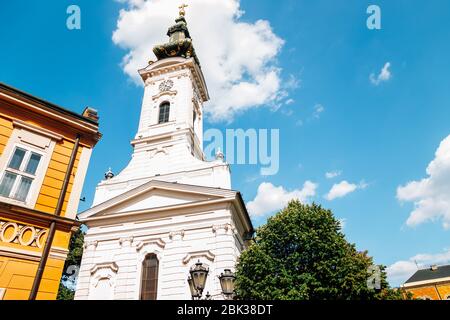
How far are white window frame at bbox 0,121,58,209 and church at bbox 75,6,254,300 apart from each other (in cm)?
1020

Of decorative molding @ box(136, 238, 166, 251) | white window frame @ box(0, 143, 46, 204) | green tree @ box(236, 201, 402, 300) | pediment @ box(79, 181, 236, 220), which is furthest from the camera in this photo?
pediment @ box(79, 181, 236, 220)

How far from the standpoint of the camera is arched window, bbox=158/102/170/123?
27.0 metres

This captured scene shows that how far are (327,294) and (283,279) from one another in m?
2.21

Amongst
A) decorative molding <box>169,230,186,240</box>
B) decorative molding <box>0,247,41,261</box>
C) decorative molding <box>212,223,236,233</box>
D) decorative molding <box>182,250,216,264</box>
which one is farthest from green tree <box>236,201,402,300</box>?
decorative molding <box>0,247,41,261</box>

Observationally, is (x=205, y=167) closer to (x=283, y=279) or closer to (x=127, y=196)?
(x=127, y=196)

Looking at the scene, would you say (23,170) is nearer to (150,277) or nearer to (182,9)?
(150,277)

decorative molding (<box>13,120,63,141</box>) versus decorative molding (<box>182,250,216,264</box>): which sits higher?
decorative molding (<box>13,120,63,141</box>)

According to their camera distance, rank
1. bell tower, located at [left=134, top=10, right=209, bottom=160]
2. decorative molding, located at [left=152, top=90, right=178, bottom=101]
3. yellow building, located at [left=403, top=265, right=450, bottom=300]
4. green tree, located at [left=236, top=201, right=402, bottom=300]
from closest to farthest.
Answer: green tree, located at [left=236, top=201, right=402, bottom=300]
bell tower, located at [left=134, top=10, right=209, bottom=160]
decorative molding, located at [left=152, top=90, right=178, bottom=101]
yellow building, located at [left=403, top=265, right=450, bottom=300]

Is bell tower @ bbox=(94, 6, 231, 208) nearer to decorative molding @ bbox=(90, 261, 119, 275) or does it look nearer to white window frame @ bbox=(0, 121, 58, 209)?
decorative molding @ bbox=(90, 261, 119, 275)

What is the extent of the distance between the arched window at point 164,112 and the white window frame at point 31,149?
17.2 meters

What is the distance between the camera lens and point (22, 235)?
818 centimetres

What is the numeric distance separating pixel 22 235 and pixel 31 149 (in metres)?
2.60
